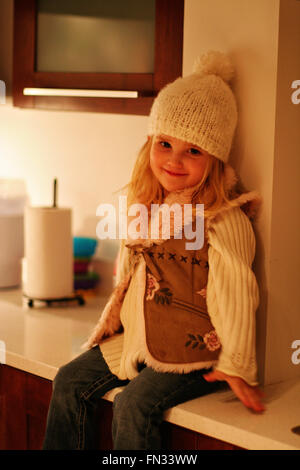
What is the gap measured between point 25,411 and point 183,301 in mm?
507

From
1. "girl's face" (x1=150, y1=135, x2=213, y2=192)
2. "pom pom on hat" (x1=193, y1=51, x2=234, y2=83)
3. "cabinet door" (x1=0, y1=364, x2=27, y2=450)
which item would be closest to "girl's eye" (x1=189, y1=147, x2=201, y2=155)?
"girl's face" (x1=150, y1=135, x2=213, y2=192)

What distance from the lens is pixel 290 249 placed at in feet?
4.33

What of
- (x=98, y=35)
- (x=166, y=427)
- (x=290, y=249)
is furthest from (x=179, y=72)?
(x=166, y=427)

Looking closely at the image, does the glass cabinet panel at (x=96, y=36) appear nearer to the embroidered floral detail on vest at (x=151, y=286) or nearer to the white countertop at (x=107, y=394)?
the embroidered floral detail on vest at (x=151, y=286)

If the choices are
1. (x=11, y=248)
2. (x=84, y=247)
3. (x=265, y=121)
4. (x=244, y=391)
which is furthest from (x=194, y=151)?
(x=11, y=248)

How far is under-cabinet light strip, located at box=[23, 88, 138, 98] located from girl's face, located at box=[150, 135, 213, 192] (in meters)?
0.27

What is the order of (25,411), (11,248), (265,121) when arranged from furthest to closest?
1. (11,248)
2. (25,411)
3. (265,121)

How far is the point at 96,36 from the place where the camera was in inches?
66.2

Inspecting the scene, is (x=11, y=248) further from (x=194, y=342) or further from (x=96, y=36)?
(x=194, y=342)

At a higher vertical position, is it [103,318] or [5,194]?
[5,194]

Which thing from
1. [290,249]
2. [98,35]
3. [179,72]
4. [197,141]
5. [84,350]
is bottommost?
[84,350]

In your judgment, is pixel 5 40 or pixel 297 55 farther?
pixel 5 40

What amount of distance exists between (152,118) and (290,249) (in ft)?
1.25
